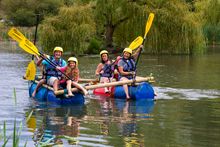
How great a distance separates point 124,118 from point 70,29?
18.4 metres

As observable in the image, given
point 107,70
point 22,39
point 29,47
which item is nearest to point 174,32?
point 107,70

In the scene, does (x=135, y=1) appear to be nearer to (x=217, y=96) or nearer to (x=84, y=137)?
(x=217, y=96)

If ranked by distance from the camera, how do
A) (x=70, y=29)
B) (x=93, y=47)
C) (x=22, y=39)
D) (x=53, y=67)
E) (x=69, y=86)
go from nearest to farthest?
(x=69, y=86) → (x=53, y=67) → (x=22, y=39) → (x=70, y=29) → (x=93, y=47)

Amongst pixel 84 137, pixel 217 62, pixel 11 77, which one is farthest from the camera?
pixel 217 62

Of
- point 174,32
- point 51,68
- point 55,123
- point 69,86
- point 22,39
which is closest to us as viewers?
point 55,123

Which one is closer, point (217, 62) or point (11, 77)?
point (11, 77)

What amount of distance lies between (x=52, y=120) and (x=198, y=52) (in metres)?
20.3

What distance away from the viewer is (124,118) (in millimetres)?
10781

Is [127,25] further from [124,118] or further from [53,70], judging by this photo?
[124,118]

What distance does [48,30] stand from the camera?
2886cm

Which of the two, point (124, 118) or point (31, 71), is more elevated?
point (31, 71)

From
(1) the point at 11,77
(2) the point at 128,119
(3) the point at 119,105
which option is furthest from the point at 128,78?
(1) the point at 11,77

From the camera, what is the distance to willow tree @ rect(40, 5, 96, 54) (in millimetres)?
28750

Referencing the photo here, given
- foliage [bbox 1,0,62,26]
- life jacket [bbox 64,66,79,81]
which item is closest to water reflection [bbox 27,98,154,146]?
life jacket [bbox 64,66,79,81]
